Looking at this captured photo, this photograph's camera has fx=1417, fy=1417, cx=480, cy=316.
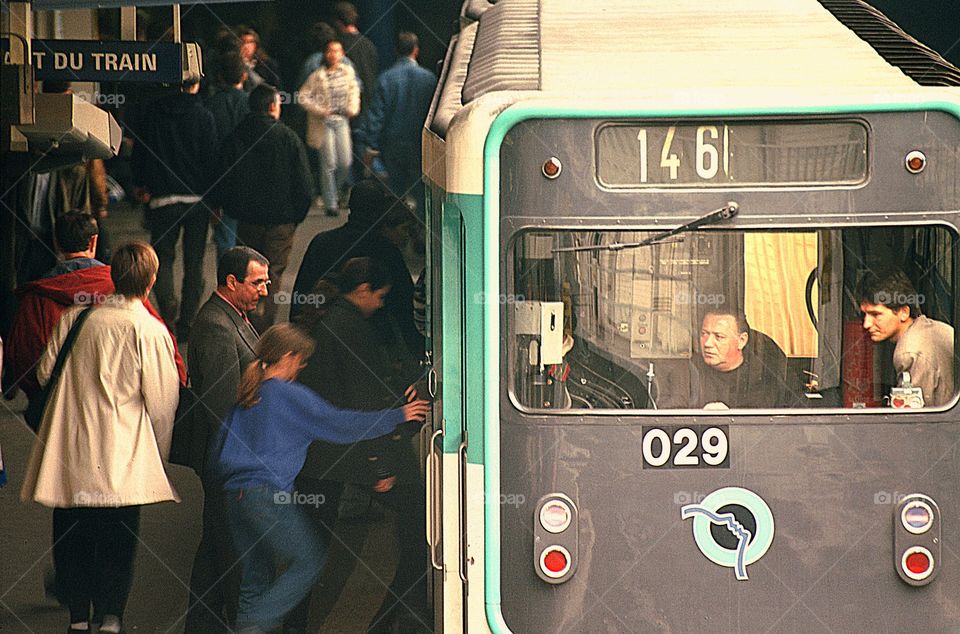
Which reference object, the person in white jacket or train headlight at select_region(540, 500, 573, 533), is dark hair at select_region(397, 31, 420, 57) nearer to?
the person in white jacket

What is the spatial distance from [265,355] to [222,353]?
56 centimetres

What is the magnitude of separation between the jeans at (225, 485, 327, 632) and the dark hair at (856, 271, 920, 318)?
289 centimetres

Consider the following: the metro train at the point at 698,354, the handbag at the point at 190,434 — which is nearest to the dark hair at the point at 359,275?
the handbag at the point at 190,434

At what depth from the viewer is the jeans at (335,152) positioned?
32.5 feet

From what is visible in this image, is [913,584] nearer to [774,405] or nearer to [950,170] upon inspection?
[774,405]

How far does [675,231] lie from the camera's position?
484 centimetres

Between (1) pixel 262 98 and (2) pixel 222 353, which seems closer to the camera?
(2) pixel 222 353

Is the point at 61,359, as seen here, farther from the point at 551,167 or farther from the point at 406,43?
the point at 406,43

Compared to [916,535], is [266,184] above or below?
above

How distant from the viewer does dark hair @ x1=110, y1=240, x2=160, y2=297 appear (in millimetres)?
6637

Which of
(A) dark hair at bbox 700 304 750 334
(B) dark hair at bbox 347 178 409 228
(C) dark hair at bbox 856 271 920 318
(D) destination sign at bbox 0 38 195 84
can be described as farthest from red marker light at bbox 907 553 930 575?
(D) destination sign at bbox 0 38 195 84

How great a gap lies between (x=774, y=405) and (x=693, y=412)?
11.3 inches

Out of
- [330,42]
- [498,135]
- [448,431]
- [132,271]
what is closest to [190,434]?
[132,271]

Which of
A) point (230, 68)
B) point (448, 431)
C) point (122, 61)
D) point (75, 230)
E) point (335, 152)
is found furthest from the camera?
point (335, 152)
